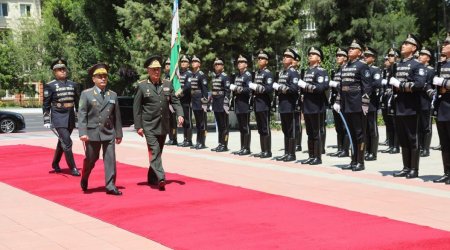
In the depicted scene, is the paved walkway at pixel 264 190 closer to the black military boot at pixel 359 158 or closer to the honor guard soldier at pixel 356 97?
the black military boot at pixel 359 158

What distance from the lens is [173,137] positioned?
19594 mm

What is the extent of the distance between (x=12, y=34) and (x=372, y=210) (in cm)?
6100

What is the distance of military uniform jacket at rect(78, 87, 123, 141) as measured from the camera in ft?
34.4

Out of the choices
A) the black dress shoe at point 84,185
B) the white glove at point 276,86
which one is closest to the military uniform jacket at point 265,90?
the white glove at point 276,86

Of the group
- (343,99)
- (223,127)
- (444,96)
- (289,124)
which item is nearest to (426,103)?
(343,99)

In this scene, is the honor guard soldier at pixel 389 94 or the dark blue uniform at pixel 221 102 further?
the dark blue uniform at pixel 221 102

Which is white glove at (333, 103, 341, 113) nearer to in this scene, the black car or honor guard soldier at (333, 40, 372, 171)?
honor guard soldier at (333, 40, 372, 171)

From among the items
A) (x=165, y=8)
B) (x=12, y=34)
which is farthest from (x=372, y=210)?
(x=12, y=34)

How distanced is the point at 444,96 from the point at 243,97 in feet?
19.9

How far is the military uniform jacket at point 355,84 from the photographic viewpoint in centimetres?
1276

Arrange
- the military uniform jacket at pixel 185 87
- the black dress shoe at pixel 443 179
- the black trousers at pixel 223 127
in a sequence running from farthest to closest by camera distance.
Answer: the military uniform jacket at pixel 185 87, the black trousers at pixel 223 127, the black dress shoe at pixel 443 179

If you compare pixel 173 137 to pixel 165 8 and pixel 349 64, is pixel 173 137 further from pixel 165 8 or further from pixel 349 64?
pixel 349 64

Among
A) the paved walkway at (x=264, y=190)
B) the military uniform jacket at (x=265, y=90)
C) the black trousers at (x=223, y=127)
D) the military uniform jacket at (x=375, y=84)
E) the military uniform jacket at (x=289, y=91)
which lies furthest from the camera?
the black trousers at (x=223, y=127)

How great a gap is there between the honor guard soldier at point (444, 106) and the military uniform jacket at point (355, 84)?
1.80 metres
